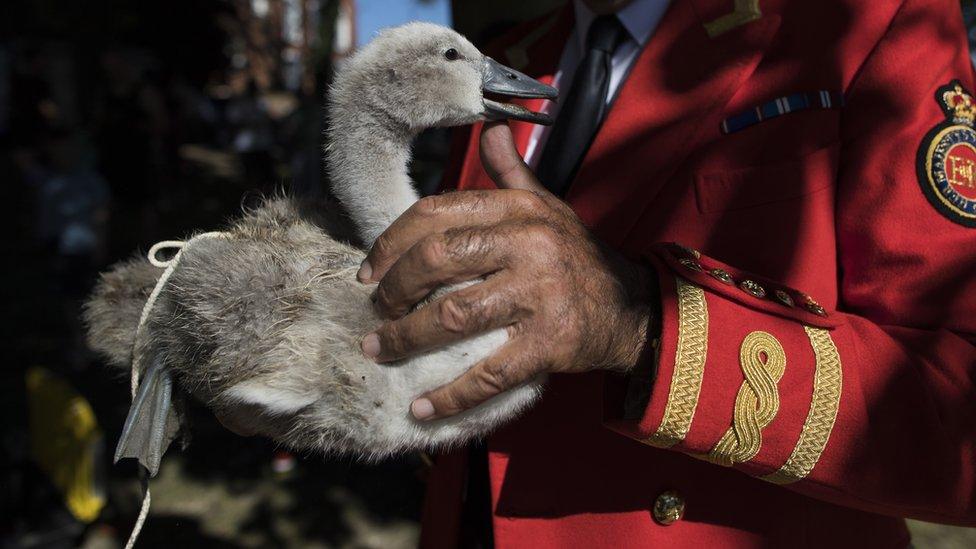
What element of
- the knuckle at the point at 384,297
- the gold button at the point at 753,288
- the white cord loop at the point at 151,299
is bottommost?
the white cord loop at the point at 151,299

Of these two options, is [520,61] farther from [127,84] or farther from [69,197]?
[127,84]

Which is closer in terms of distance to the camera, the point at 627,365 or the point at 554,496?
the point at 627,365

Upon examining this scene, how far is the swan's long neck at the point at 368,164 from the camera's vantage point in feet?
4.95

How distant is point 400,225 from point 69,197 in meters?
5.76

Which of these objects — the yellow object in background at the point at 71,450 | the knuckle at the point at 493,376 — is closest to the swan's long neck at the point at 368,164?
the knuckle at the point at 493,376

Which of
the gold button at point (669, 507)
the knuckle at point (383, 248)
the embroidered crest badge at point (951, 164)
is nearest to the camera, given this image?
the knuckle at point (383, 248)

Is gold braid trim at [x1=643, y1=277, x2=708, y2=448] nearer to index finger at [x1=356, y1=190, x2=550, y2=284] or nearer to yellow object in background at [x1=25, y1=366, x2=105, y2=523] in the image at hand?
index finger at [x1=356, y1=190, x2=550, y2=284]

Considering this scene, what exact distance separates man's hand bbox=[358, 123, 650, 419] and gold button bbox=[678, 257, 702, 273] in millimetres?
133

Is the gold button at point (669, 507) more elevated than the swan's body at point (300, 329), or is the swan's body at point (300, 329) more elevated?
the swan's body at point (300, 329)

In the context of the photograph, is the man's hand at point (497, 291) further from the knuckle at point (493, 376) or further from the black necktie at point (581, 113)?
the black necktie at point (581, 113)

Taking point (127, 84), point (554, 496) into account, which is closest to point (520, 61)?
point (554, 496)

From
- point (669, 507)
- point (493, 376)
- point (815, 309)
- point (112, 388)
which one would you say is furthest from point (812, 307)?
point (112, 388)

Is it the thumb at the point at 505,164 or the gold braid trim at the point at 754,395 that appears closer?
the gold braid trim at the point at 754,395

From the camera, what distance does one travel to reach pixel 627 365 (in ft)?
4.07
